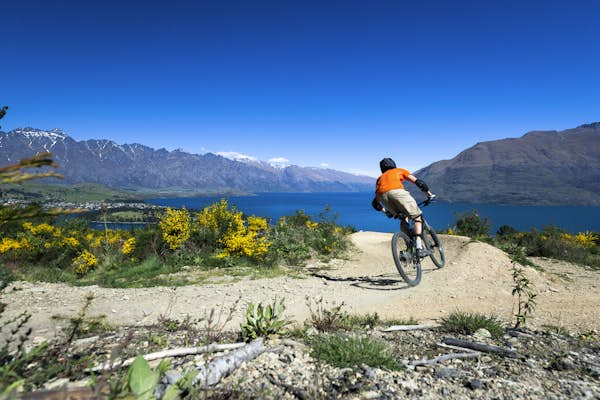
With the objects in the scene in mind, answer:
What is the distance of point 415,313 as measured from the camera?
637 cm

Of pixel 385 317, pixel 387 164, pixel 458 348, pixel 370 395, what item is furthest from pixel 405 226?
pixel 370 395

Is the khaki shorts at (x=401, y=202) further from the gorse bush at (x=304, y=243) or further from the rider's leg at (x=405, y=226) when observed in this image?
the gorse bush at (x=304, y=243)

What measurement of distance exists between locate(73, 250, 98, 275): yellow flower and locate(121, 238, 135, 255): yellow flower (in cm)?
89

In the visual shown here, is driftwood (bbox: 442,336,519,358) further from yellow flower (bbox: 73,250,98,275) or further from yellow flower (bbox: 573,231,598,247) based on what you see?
yellow flower (bbox: 573,231,598,247)

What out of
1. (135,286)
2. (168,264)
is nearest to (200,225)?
(168,264)

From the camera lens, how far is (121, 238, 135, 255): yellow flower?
1153 centimetres

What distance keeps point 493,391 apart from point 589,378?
1.23 meters

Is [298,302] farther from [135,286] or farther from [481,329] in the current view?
[135,286]

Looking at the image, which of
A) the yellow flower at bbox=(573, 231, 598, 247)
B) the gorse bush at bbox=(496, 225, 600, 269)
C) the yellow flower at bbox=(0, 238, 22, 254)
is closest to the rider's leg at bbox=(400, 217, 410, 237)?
the gorse bush at bbox=(496, 225, 600, 269)

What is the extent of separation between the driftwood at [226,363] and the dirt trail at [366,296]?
1735 millimetres

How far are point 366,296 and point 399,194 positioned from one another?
264cm

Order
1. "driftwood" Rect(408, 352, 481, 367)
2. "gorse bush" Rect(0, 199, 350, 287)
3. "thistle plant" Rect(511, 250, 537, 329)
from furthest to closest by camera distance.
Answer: "gorse bush" Rect(0, 199, 350, 287) < "thistle plant" Rect(511, 250, 537, 329) < "driftwood" Rect(408, 352, 481, 367)

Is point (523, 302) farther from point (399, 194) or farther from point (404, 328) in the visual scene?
point (399, 194)

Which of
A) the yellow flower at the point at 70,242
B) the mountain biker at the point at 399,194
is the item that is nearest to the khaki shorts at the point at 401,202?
the mountain biker at the point at 399,194
